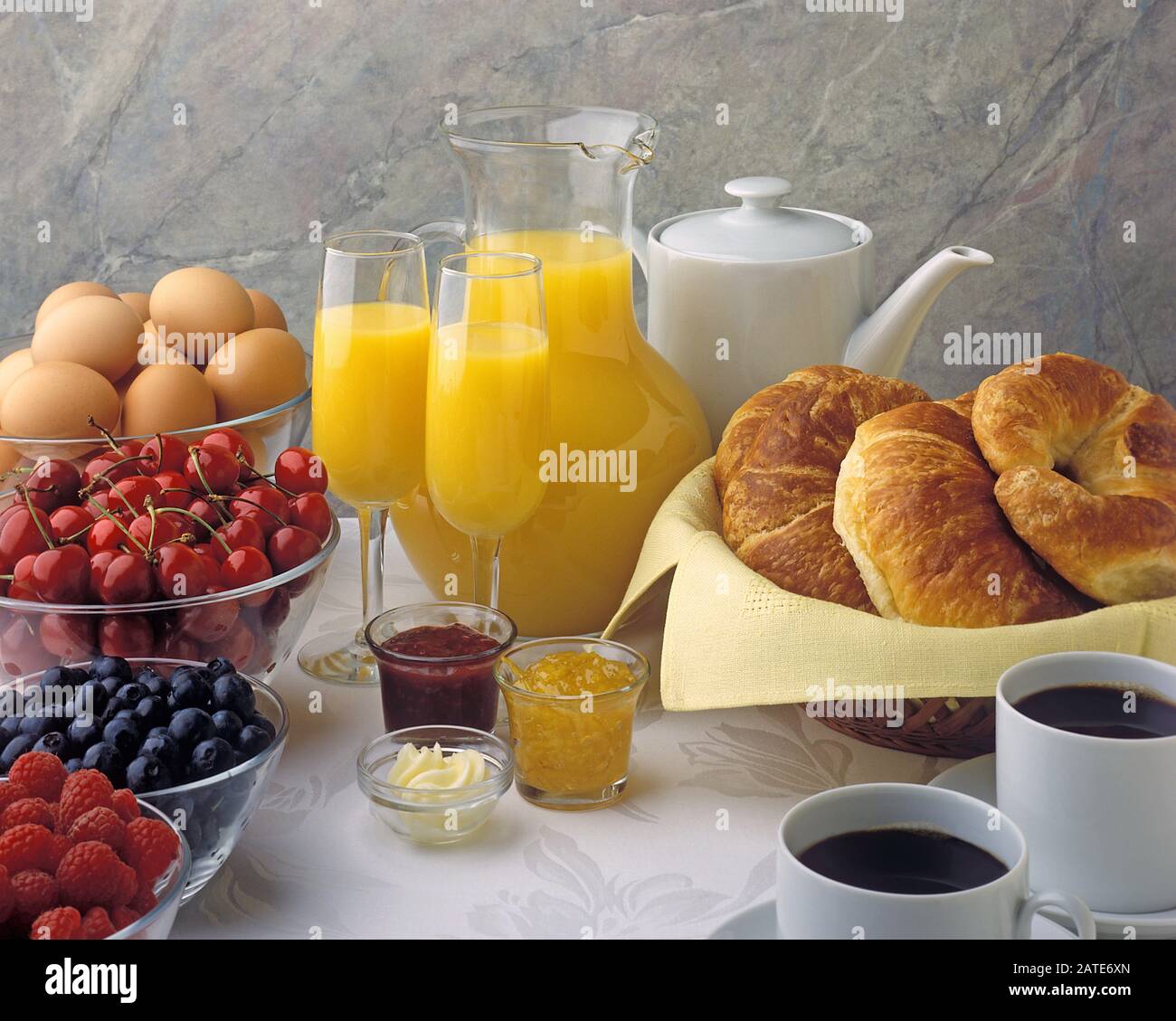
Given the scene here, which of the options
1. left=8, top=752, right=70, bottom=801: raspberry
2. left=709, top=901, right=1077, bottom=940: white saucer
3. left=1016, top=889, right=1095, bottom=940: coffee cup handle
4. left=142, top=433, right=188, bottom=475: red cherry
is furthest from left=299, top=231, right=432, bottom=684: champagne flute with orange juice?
left=1016, top=889, right=1095, bottom=940: coffee cup handle

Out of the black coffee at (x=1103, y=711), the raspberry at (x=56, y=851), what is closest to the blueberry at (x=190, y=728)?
the raspberry at (x=56, y=851)

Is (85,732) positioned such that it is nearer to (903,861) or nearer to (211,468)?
(211,468)

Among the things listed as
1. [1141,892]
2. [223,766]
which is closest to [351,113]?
[223,766]

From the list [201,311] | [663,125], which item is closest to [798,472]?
[201,311]

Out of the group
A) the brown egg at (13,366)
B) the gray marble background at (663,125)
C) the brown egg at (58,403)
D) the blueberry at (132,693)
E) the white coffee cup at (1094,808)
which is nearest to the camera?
the white coffee cup at (1094,808)

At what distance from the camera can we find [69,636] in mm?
797

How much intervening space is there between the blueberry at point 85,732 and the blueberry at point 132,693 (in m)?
0.02

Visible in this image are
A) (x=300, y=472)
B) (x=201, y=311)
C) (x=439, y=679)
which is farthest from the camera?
(x=201, y=311)

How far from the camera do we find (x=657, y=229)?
1175 millimetres

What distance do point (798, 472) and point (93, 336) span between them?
24.7 inches

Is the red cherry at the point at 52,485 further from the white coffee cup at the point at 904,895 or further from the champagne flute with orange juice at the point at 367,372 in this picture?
the white coffee cup at the point at 904,895

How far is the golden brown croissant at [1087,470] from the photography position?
2.64 ft

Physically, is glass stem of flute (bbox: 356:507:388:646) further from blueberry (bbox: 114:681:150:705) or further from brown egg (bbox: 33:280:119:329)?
brown egg (bbox: 33:280:119:329)

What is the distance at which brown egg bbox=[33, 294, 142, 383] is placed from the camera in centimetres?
113
